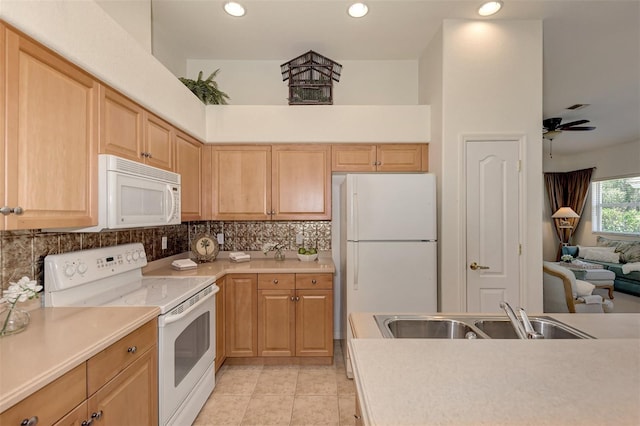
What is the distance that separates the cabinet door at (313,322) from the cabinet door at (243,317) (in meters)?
0.38

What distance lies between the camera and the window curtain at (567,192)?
23.1 feet

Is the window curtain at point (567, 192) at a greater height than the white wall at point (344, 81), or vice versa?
the white wall at point (344, 81)

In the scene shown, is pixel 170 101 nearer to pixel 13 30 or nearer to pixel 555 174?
pixel 13 30

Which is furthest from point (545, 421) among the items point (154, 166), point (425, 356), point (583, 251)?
point (583, 251)

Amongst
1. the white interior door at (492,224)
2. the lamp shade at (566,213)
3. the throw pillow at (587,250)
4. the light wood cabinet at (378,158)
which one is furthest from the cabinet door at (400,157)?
the lamp shade at (566,213)

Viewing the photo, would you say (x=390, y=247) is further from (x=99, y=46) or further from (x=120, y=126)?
(x=99, y=46)

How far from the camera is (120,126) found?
1788 mm

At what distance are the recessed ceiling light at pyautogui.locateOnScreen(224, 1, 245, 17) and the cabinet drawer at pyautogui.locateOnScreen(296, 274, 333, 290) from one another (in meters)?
2.17

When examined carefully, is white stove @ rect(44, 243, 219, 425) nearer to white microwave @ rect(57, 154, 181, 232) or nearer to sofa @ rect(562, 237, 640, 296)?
white microwave @ rect(57, 154, 181, 232)

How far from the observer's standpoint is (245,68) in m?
3.30

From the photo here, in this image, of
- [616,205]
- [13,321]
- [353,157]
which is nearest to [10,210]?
[13,321]

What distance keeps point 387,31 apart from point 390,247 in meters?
1.86

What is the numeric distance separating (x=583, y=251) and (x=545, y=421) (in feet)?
25.6

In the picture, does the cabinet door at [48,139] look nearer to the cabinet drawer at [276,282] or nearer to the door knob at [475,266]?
the cabinet drawer at [276,282]
